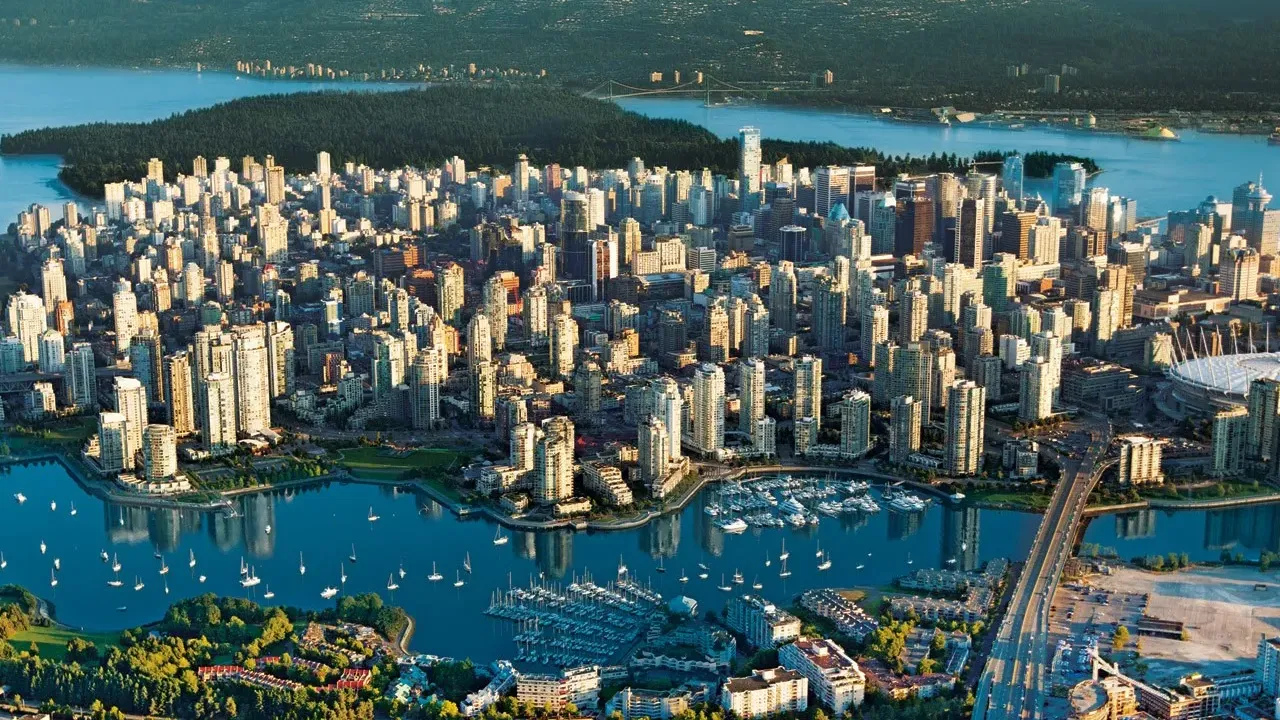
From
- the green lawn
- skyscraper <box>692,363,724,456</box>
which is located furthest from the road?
the green lawn

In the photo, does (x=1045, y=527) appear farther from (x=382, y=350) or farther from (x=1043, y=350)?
(x=382, y=350)

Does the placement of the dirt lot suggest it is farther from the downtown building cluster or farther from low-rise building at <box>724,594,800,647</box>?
the downtown building cluster

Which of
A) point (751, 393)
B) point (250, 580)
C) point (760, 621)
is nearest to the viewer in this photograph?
point (760, 621)

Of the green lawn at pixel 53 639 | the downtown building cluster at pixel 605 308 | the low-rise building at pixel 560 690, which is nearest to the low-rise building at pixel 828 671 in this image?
the low-rise building at pixel 560 690

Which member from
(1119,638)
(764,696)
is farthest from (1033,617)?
(764,696)

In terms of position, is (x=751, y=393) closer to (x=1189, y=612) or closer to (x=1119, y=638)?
(x=1189, y=612)

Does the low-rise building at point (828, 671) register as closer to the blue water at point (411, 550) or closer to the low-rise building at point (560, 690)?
the low-rise building at point (560, 690)
